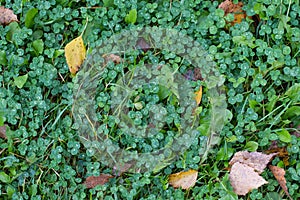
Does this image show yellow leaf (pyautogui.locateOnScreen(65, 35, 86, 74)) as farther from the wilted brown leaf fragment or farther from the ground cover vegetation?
the wilted brown leaf fragment

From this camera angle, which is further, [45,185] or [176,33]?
[176,33]

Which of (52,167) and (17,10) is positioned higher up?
(17,10)

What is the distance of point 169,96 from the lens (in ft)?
8.65

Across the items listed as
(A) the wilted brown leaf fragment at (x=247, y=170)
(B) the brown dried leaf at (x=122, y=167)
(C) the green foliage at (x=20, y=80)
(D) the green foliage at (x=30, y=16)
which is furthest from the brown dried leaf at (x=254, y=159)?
(D) the green foliage at (x=30, y=16)

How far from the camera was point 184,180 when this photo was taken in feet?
8.32

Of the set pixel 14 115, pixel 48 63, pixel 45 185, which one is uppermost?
pixel 48 63

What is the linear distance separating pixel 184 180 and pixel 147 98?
0.44 metres

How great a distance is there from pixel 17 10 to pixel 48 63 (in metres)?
0.32

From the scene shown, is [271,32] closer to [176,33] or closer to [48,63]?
[176,33]

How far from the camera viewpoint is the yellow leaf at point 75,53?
2.68 metres

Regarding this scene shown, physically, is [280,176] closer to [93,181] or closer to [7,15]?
[93,181]

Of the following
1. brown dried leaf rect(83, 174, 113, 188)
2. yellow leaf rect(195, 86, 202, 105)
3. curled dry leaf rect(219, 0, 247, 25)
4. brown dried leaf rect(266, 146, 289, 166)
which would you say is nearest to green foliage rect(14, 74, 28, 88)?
brown dried leaf rect(83, 174, 113, 188)

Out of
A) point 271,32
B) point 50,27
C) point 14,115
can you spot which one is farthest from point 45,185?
point 271,32

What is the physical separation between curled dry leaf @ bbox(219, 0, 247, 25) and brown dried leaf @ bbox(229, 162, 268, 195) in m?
0.77
